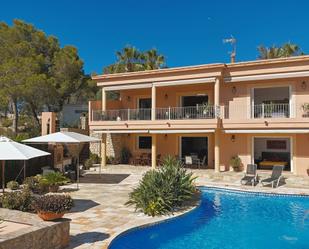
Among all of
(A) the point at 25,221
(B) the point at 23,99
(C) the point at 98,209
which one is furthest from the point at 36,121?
(A) the point at 25,221

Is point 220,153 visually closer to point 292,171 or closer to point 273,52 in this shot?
point 292,171

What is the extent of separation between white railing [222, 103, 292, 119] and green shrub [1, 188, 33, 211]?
1397cm

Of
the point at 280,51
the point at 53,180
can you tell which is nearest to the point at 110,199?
the point at 53,180

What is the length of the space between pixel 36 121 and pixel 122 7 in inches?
570

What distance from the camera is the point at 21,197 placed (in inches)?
396

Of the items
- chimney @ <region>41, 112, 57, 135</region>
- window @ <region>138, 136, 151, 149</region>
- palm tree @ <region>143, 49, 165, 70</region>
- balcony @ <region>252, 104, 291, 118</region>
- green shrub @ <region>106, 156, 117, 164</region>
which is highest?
palm tree @ <region>143, 49, 165, 70</region>

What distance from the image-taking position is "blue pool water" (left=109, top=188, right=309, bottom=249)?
31.3 feet

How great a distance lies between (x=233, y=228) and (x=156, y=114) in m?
13.8

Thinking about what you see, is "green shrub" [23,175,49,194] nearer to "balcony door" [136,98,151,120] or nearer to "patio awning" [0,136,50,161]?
"patio awning" [0,136,50,161]

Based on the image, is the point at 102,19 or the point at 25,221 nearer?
the point at 25,221

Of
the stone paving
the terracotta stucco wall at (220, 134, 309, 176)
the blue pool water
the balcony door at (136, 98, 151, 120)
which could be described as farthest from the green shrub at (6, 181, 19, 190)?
the terracotta stucco wall at (220, 134, 309, 176)

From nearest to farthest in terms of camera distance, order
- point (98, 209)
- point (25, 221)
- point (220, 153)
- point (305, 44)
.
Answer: point (25, 221) → point (98, 209) → point (220, 153) → point (305, 44)

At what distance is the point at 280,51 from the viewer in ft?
113

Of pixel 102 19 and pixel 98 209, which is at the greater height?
pixel 102 19
